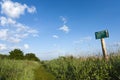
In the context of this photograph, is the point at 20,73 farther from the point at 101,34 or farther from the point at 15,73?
the point at 101,34

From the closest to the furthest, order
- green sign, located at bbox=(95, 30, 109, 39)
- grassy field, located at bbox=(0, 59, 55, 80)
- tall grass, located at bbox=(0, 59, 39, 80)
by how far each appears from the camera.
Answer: green sign, located at bbox=(95, 30, 109, 39) < tall grass, located at bbox=(0, 59, 39, 80) < grassy field, located at bbox=(0, 59, 55, 80)

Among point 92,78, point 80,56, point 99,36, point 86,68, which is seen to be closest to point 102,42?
point 99,36

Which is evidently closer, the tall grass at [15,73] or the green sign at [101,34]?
the green sign at [101,34]

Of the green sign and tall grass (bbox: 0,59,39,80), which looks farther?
tall grass (bbox: 0,59,39,80)

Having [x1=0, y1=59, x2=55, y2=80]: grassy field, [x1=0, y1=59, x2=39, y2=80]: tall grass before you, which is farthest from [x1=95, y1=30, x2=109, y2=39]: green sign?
[x1=0, y1=59, x2=39, y2=80]: tall grass

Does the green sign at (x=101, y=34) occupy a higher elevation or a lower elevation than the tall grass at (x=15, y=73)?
higher

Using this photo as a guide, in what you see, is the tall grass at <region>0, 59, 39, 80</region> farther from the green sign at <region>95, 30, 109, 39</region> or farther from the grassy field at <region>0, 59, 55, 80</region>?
the green sign at <region>95, 30, 109, 39</region>

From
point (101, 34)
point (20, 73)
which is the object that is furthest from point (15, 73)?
point (101, 34)

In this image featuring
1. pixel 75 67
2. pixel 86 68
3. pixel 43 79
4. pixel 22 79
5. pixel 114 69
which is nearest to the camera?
pixel 114 69

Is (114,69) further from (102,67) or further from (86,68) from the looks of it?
(86,68)

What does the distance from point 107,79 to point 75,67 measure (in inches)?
85.9

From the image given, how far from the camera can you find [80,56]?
12.8 meters

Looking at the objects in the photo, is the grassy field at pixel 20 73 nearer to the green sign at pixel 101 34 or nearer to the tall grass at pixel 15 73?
the tall grass at pixel 15 73

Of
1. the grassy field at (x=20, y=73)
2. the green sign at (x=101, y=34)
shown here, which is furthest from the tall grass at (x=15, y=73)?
the green sign at (x=101, y=34)
